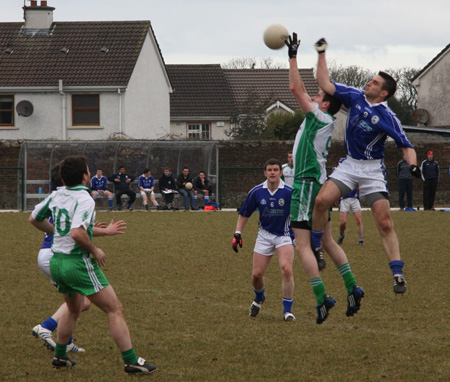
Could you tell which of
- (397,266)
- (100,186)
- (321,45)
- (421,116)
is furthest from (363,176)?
(421,116)

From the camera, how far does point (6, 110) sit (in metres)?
36.8

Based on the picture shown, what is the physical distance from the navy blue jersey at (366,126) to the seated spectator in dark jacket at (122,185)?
67.8ft

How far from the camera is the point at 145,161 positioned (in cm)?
3006

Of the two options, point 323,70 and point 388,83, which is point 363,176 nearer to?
point 388,83

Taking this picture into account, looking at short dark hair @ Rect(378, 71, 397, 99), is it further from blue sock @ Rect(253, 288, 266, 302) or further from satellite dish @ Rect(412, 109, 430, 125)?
satellite dish @ Rect(412, 109, 430, 125)

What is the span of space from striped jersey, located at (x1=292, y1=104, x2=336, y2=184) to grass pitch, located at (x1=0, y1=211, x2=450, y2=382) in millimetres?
1739

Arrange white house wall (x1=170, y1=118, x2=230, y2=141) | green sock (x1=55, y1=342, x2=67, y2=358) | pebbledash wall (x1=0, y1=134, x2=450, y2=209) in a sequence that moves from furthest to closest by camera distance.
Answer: white house wall (x1=170, y1=118, x2=230, y2=141)
pebbledash wall (x1=0, y1=134, x2=450, y2=209)
green sock (x1=55, y1=342, x2=67, y2=358)

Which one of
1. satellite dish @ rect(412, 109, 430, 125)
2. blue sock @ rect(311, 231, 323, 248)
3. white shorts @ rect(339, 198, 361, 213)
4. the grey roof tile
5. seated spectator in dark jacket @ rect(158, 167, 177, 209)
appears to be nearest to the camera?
blue sock @ rect(311, 231, 323, 248)

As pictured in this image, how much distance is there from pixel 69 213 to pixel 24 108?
3077 centimetres

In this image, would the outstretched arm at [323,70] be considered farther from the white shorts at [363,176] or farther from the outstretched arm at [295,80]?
the white shorts at [363,176]

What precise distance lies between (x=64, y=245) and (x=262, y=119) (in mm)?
37889

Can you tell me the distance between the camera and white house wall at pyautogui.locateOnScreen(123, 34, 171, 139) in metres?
37.7

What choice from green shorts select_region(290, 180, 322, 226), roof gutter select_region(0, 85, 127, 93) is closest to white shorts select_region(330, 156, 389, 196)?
green shorts select_region(290, 180, 322, 226)

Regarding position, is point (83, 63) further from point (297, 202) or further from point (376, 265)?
point (297, 202)
